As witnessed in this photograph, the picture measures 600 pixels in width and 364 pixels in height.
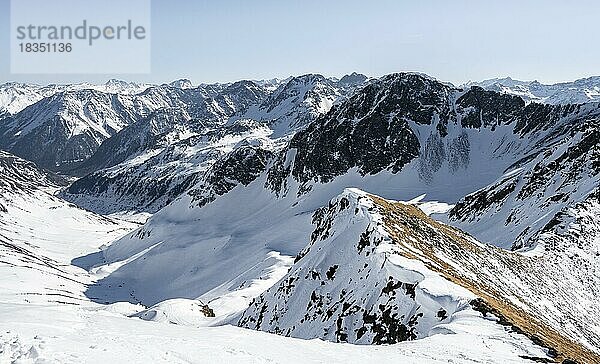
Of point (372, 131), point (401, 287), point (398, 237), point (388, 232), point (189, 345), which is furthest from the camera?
point (372, 131)

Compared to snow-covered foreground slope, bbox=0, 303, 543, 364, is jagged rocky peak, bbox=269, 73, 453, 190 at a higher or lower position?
lower

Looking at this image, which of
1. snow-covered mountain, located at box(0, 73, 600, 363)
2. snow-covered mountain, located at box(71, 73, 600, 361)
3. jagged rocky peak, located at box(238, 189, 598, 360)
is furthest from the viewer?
snow-covered mountain, located at box(71, 73, 600, 361)

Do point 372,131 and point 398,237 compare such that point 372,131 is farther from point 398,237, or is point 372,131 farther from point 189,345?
point 189,345

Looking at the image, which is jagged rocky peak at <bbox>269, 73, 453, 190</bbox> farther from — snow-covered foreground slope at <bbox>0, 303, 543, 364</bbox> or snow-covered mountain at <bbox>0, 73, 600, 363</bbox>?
snow-covered foreground slope at <bbox>0, 303, 543, 364</bbox>

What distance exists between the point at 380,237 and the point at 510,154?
109 meters

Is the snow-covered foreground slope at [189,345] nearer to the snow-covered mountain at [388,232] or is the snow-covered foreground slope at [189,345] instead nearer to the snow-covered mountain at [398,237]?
the snow-covered mountain at [398,237]

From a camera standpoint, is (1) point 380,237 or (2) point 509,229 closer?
(1) point 380,237

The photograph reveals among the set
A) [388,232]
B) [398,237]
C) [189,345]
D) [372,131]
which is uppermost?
[189,345]

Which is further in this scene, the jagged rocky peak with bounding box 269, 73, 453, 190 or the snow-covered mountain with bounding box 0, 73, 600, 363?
the jagged rocky peak with bounding box 269, 73, 453, 190

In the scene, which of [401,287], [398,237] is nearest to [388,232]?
[398,237]

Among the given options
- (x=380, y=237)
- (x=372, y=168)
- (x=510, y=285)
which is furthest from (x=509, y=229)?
(x=372, y=168)

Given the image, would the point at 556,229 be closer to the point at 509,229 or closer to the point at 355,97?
the point at 509,229

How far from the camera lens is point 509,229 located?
6069 cm

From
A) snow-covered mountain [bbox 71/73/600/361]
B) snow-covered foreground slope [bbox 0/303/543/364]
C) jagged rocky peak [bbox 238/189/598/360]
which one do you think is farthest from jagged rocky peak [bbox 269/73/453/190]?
snow-covered foreground slope [bbox 0/303/543/364]
